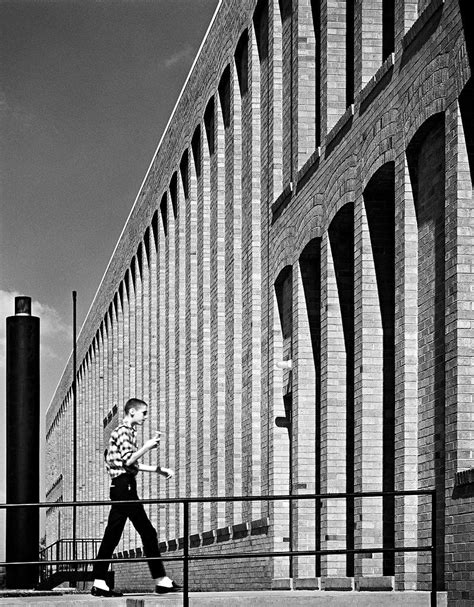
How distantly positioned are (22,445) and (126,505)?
1.32 meters

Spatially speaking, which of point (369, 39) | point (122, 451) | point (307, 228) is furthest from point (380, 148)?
point (122, 451)

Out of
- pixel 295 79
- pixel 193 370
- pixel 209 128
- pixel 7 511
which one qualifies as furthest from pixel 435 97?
pixel 193 370

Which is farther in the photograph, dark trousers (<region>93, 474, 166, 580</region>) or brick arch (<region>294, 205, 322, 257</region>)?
brick arch (<region>294, 205, 322, 257</region>)

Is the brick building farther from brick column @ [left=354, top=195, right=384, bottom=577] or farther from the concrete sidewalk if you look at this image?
the concrete sidewalk

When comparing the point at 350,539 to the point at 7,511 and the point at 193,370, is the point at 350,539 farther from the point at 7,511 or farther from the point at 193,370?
the point at 193,370

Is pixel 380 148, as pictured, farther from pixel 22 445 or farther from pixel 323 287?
pixel 22 445

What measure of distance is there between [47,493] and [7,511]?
257 feet

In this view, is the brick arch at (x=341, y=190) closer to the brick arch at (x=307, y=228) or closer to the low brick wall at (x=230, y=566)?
the brick arch at (x=307, y=228)

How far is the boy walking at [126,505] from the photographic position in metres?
14.4

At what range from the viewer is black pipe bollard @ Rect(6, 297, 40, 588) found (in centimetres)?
1477

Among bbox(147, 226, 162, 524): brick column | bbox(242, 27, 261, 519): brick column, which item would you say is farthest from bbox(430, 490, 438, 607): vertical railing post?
bbox(147, 226, 162, 524): brick column

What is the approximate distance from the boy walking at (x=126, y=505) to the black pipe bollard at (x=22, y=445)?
78 cm

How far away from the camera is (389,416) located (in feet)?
57.7

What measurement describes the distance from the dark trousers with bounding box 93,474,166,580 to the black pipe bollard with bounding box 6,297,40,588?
769 mm
